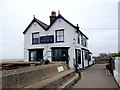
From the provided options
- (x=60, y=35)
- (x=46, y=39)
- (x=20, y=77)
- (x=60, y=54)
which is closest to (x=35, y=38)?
(x=46, y=39)

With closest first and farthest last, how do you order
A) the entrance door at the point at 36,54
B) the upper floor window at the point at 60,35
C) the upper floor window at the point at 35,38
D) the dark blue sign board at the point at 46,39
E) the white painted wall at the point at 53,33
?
1. the white painted wall at the point at 53,33
2. the upper floor window at the point at 60,35
3. the dark blue sign board at the point at 46,39
4. the entrance door at the point at 36,54
5. the upper floor window at the point at 35,38

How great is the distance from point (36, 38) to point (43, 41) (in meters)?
1.57

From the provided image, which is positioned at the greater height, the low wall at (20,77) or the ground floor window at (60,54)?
the ground floor window at (60,54)

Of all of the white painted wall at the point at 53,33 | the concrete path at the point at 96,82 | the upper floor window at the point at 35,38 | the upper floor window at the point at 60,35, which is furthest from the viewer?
the upper floor window at the point at 35,38

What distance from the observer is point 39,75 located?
10.3 meters

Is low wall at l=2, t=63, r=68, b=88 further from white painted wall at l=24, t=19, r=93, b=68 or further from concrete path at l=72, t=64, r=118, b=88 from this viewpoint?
white painted wall at l=24, t=19, r=93, b=68

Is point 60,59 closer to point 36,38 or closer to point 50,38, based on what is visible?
point 50,38

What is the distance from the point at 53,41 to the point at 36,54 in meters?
3.07

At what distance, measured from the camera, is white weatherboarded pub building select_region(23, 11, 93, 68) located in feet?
84.7

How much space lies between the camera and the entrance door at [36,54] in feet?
91.0

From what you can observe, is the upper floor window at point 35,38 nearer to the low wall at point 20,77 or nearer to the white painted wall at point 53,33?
the white painted wall at point 53,33

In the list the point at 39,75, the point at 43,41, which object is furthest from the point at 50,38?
the point at 39,75

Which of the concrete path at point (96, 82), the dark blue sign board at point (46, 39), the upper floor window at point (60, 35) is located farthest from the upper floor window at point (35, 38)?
the concrete path at point (96, 82)

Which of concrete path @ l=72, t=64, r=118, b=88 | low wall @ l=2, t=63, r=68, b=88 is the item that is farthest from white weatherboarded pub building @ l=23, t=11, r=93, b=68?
low wall @ l=2, t=63, r=68, b=88
